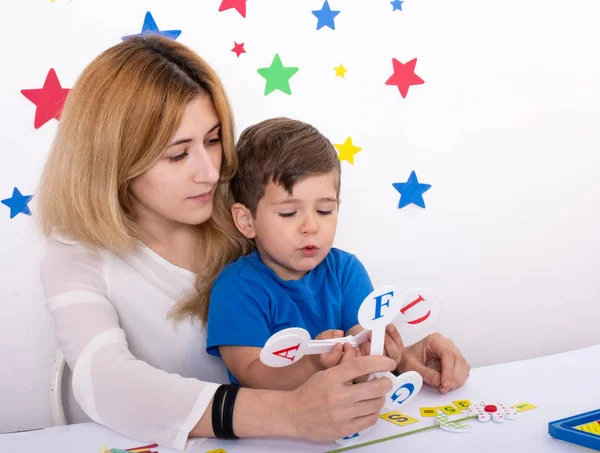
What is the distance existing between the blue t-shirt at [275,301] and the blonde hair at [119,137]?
0.13 metres

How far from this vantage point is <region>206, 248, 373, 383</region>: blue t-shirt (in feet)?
3.56

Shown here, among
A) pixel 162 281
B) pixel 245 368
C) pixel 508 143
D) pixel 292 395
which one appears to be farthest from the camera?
pixel 508 143

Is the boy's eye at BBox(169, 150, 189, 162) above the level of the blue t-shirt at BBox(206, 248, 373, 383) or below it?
above

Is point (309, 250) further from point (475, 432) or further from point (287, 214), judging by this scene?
point (475, 432)

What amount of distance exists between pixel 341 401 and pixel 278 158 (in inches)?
18.0

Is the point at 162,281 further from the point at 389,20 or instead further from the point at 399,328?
the point at 389,20

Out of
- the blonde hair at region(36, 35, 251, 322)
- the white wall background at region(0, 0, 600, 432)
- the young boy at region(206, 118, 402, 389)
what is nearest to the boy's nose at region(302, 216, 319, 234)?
the young boy at region(206, 118, 402, 389)

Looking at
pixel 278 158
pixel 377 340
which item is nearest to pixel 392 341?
pixel 377 340

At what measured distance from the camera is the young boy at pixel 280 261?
107 centimetres

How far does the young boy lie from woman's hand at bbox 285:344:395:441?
0.15 meters

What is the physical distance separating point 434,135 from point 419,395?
3.96ft

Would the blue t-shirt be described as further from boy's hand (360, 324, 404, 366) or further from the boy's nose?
boy's hand (360, 324, 404, 366)

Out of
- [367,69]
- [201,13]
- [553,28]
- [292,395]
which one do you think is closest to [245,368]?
[292,395]

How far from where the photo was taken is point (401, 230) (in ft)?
6.91
